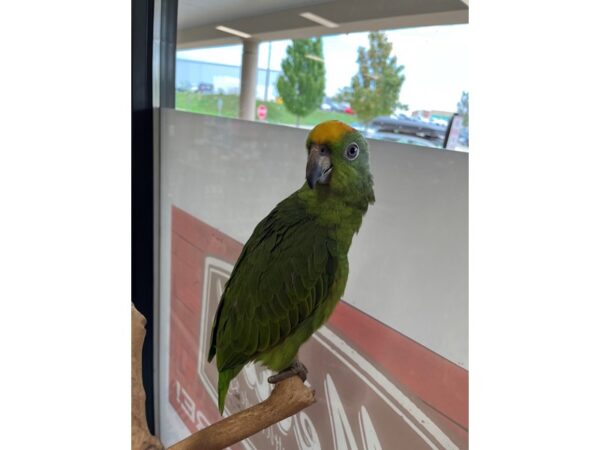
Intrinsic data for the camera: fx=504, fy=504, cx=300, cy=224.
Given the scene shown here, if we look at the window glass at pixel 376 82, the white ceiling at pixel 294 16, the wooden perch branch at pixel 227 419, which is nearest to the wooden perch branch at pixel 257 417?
the wooden perch branch at pixel 227 419

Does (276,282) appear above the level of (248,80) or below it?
below

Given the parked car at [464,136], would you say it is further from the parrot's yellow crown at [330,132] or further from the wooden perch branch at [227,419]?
the wooden perch branch at [227,419]

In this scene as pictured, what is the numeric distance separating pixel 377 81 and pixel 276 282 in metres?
0.40

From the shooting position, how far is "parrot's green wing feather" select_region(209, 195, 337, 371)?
872mm

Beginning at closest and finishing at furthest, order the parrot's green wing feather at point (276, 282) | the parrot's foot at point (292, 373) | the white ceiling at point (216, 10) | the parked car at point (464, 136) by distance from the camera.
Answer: the parked car at point (464, 136), the parrot's green wing feather at point (276, 282), the parrot's foot at point (292, 373), the white ceiling at point (216, 10)

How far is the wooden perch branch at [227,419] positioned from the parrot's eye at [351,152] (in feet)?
Answer: 1.48

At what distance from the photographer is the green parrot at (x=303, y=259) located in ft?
2.76

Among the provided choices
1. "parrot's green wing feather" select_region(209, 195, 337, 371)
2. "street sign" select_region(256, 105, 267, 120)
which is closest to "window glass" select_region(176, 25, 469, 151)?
"street sign" select_region(256, 105, 267, 120)

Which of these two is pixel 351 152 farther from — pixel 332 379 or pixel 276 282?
pixel 332 379

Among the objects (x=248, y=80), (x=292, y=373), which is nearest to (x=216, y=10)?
(x=248, y=80)

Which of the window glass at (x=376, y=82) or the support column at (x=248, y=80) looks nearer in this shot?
the window glass at (x=376, y=82)

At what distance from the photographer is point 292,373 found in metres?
0.99
